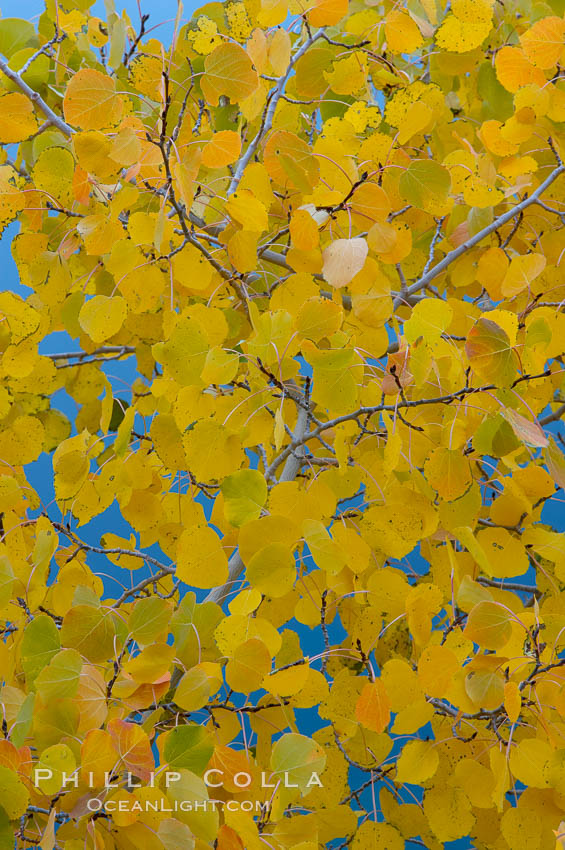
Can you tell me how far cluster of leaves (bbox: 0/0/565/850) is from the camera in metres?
0.67

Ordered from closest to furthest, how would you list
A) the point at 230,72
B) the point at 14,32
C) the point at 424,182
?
the point at 230,72, the point at 424,182, the point at 14,32

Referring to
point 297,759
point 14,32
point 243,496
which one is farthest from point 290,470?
point 14,32

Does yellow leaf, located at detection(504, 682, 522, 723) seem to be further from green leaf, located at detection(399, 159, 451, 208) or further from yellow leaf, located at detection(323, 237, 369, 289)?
green leaf, located at detection(399, 159, 451, 208)

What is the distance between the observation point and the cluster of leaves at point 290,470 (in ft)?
2.19

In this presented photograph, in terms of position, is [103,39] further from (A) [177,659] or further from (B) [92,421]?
(A) [177,659]

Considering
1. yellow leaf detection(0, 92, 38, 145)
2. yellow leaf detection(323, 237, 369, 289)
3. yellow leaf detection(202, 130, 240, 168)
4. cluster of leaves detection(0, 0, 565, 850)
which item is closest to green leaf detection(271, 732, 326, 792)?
cluster of leaves detection(0, 0, 565, 850)

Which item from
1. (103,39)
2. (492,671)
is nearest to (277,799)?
(492,671)

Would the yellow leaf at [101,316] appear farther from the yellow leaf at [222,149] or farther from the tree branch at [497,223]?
the tree branch at [497,223]

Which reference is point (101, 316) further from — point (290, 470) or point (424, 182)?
point (424, 182)

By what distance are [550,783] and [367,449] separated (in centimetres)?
46

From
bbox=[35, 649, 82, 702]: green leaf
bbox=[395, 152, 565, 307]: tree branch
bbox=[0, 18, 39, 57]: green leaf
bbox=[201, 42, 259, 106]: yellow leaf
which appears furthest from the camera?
bbox=[0, 18, 39, 57]: green leaf

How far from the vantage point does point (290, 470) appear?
0.92m

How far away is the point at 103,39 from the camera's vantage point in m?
1.30

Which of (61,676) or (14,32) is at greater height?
(14,32)
